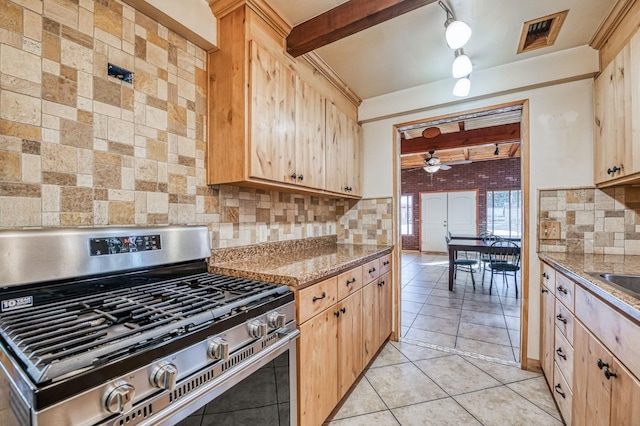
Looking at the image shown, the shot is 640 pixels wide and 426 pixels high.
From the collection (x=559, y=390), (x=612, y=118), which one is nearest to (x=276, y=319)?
(x=559, y=390)

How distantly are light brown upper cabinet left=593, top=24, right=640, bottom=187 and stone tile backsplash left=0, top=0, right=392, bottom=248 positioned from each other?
2.24m

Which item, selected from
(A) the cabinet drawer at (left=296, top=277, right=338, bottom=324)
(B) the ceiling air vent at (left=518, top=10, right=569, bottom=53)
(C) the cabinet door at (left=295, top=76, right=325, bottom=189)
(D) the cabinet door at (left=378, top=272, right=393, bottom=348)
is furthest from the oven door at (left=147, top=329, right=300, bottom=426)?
(B) the ceiling air vent at (left=518, top=10, right=569, bottom=53)

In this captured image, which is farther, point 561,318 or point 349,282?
point 349,282

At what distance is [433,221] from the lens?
8430 mm

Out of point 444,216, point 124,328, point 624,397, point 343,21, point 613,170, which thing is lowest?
point 624,397

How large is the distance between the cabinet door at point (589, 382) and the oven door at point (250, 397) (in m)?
1.20

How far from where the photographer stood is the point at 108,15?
1.26 m

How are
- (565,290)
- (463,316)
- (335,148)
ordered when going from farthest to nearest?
(463,316) → (335,148) → (565,290)

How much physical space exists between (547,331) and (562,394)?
439 millimetres

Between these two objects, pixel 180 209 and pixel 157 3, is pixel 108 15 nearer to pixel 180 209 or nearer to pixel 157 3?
pixel 157 3

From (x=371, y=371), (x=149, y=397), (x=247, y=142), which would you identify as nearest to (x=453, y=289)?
(x=371, y=371)

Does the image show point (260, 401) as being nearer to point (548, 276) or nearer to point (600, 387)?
point (600, 387)

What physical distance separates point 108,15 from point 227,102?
1.95 ft

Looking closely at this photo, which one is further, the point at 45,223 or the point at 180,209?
the point at 180,209
